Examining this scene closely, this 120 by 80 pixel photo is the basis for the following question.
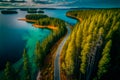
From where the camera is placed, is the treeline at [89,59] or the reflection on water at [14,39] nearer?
the treeline at [89,59]

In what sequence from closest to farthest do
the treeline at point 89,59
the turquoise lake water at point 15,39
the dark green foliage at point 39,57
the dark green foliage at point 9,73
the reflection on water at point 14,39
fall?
the dark green foliage at point 9,73
the treeline at point 89,59
the dark green foliage at point 39,57
the turquoise lake water at point 15,39
the reflection on water at point 14,39

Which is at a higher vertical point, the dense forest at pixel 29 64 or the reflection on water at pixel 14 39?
the dense forest at pixel 29 64

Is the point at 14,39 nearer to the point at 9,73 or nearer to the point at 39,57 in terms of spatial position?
the point at 39,57

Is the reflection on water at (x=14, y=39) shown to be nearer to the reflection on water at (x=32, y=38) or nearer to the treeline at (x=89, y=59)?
the reflection on water at (x=32, y=38)

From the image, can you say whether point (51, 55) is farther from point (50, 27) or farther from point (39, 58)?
point (50, 27)

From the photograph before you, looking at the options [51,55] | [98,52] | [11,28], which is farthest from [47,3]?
[98,52]

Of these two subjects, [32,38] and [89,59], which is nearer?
[89,59]

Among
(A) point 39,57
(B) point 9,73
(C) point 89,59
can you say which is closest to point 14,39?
(A) point 39,57

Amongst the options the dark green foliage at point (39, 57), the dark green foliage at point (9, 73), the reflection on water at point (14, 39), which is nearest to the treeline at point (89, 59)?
the dark green foliage at point (39, 57)

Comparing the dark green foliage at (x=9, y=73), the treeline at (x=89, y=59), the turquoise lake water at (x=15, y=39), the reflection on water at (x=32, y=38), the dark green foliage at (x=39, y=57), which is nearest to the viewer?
the dark green foliage at (x=9, y=73)

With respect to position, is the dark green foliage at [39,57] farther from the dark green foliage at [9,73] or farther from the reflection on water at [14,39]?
the reflection on water at [14,39]

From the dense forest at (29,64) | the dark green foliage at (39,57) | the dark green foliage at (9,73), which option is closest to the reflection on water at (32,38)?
the dense forest at (29,64)

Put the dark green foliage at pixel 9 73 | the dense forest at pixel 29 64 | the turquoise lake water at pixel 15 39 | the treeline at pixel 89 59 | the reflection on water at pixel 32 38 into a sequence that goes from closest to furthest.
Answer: the dark green foliage at pixel 9 73, the dense forest at pixel 29 64, the treeline at pixel 89 59, the turquoise lake water at pixel 15 39, the reflection on water at pixel 32 38
